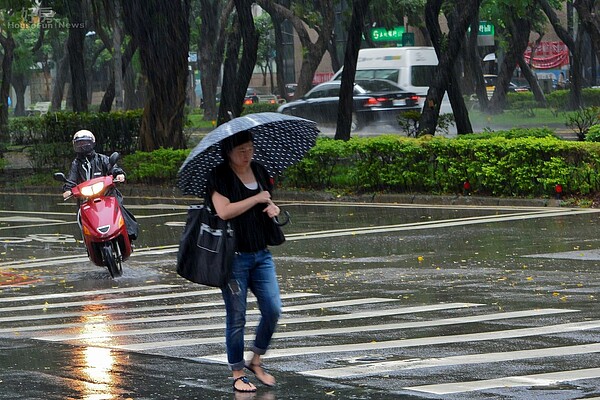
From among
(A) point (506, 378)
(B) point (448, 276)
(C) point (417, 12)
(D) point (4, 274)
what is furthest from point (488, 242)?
(C) point (417, 12)

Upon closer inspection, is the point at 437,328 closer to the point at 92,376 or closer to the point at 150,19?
the point at 92,376

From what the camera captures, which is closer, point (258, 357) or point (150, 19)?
point (258, 357)

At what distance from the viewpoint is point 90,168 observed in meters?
14.9

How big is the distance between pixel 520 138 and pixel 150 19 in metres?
9.26

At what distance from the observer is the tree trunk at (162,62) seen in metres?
27.3

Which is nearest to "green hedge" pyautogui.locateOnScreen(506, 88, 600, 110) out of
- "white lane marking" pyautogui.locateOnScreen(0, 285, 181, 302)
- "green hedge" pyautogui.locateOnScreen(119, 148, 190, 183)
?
"green hedge" pyautogui.locateOnScreen(119, 148, 190, 183)

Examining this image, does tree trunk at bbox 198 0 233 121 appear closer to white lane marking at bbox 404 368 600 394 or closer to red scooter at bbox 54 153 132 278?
red scooter at bbox 54 153 132 278

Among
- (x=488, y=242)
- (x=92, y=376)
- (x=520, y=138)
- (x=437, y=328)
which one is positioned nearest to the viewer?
(x=92, y=376)

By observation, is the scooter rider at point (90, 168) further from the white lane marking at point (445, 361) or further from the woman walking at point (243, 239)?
the woman walking at point (243, 239)

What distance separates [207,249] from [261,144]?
3.04ft

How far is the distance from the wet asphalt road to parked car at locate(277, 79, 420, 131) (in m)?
15.9

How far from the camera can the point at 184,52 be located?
27.8 meters

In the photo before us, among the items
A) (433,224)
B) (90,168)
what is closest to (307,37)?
(433,224)

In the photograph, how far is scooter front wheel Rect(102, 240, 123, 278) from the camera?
1414 cm
